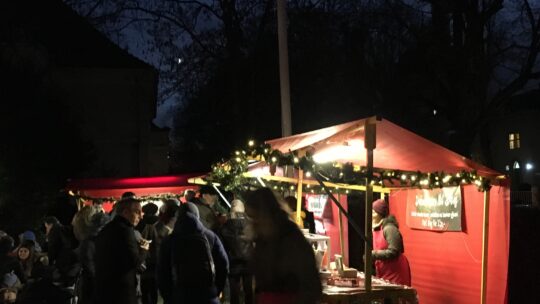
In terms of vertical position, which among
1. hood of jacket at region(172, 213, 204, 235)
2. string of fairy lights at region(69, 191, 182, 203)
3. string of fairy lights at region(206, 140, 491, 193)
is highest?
string of fairy lights at region(206, 140, 491, 193)

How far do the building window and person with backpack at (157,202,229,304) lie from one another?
164 feet

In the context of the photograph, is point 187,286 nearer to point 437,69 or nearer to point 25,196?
point 25,196

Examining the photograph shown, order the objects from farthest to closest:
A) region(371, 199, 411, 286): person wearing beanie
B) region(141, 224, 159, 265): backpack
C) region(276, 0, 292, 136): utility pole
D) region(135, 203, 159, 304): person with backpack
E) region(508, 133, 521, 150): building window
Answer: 1. region(508, 133, 521, 150): building window
2. region(276, 0, 292, 136): utility pole
3. region(135, 203, 159, 304): person with backpack
4. region(141, 224, 159, 265): backpack
5. region(371, 199, 411, 286): person wearing beanie

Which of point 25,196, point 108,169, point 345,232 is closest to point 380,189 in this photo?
point 345,232

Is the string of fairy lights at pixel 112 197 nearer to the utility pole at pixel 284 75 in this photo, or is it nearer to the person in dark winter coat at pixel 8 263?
the utility pole at pixel 284 75

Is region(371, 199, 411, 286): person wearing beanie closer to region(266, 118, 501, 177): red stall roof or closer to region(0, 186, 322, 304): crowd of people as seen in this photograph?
region(266, 118, 501, 177): red stall roof

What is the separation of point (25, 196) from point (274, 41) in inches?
441

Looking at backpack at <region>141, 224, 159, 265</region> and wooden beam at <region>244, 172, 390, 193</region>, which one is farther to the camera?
wooden beam at <region>244, 172, 390, 193</region>

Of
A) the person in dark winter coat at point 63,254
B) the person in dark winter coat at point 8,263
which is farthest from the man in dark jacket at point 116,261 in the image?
the person in dark winter coat at point 8,263

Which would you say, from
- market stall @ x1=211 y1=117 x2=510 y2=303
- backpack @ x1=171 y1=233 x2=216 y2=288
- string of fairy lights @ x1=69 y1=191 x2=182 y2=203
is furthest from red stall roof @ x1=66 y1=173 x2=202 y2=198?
backpack @ x1=171 y1=233 x2=216 y2=288

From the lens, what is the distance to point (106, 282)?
6.38 metres

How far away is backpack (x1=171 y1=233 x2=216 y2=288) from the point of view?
6.27m

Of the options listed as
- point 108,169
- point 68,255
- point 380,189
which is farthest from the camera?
point 108,169

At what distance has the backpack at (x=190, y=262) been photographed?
6.27m
